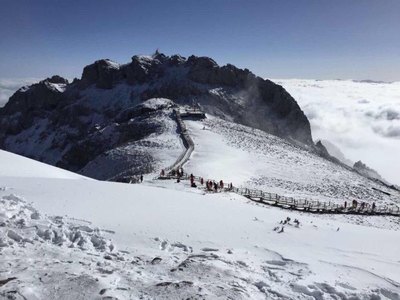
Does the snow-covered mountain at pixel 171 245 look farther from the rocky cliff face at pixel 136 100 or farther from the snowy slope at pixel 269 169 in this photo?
the rocky cliff face at pixel 136 100

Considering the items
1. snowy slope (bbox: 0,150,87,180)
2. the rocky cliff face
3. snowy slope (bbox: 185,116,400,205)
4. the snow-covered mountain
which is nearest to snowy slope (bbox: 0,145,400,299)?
the snow-covered mountain

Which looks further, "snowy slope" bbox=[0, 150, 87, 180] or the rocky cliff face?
the rocky cliff face

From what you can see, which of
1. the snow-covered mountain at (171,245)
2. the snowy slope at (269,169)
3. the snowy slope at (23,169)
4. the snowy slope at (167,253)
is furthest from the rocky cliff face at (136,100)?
the snowy slope at (167,253)

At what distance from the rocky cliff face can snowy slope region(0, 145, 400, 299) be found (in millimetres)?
111641

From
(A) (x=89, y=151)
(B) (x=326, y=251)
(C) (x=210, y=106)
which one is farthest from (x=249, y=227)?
(C) (x=210, y=106)

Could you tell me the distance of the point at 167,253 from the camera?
1099 centimetres

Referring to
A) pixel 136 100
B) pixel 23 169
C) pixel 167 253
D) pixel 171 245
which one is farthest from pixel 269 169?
pixel 136 100

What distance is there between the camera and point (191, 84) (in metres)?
143

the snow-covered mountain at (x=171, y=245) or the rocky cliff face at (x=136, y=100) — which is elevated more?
the rocky cliff face at (x=136, y=100)

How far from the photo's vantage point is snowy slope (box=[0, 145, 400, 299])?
886 cm

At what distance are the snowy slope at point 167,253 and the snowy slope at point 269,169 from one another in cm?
2129

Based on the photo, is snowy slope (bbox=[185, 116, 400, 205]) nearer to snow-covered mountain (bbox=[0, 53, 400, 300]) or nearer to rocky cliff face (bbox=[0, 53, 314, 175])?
snow-covered mountain (bbox=[0, 53, 400, 300])

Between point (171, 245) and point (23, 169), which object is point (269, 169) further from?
point (171, 245)

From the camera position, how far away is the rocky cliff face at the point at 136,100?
5389 inches
